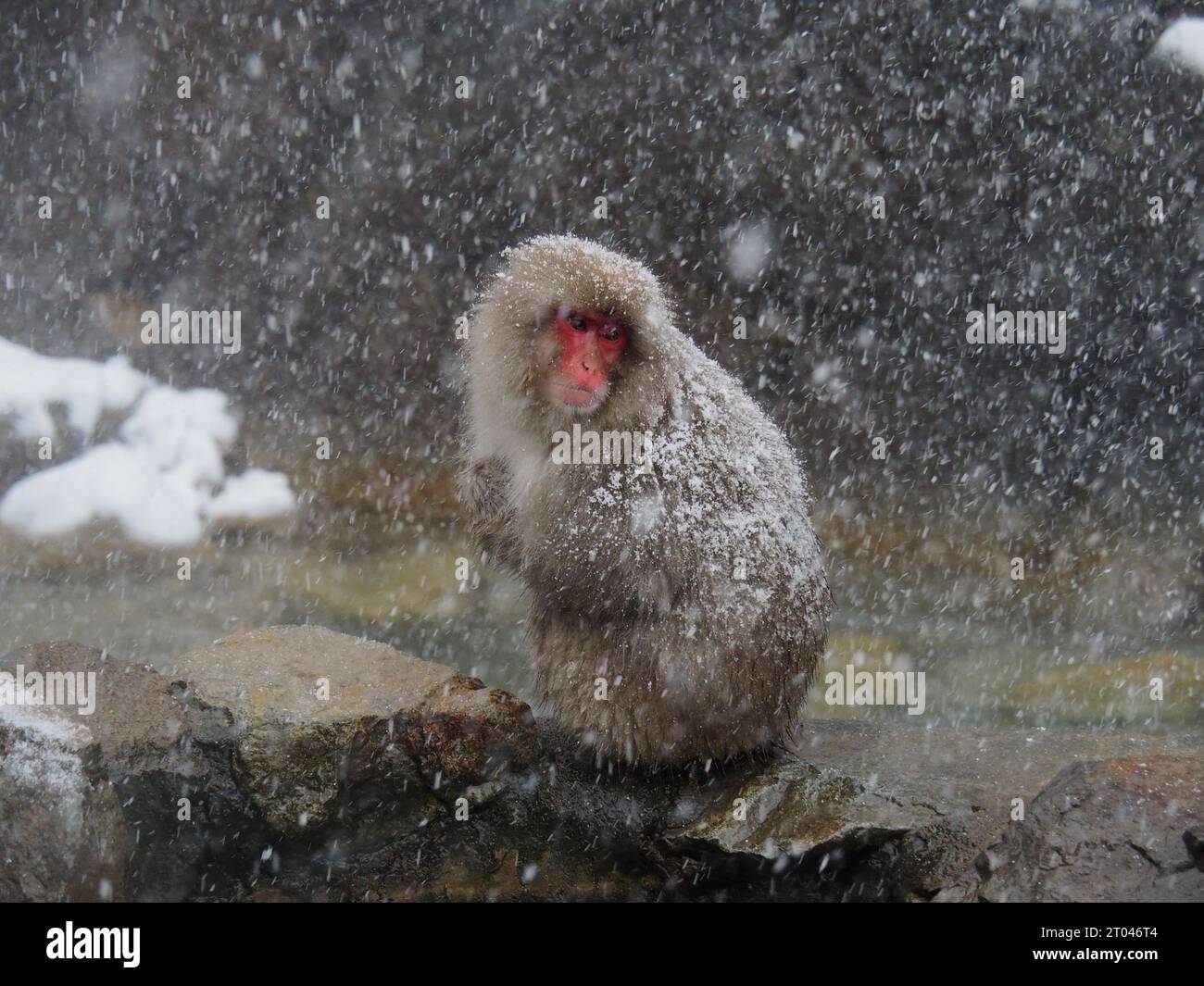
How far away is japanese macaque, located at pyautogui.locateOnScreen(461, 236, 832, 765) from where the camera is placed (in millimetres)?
3264

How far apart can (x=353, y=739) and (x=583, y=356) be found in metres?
1.42

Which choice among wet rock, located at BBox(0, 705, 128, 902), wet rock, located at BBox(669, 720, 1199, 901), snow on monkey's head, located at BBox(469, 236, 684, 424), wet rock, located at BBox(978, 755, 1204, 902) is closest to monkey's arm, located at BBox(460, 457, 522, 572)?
snow on monkey's head, located at BBox(469, 236, 684, 424)

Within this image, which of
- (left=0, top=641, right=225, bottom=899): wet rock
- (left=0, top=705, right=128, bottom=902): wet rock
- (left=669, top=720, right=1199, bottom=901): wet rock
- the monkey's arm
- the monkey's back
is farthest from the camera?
the monkey's arm

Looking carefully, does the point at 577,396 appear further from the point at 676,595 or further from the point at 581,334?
the point at 676,595

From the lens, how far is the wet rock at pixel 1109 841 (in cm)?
250

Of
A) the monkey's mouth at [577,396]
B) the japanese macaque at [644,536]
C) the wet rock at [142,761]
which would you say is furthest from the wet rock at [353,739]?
the monkey's mouth at [577,396]

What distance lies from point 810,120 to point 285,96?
298 centimetres

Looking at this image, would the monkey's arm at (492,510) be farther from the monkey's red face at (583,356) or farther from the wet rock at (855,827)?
the wet rock at (855,827)

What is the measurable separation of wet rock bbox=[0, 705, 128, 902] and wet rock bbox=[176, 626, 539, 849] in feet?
1.16

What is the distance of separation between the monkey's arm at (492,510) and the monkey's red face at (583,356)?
491mm

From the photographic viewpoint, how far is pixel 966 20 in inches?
239

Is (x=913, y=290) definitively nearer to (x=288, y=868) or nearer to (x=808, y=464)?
(x=808, y=464)

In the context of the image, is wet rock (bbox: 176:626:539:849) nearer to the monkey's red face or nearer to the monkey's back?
the monkey's back

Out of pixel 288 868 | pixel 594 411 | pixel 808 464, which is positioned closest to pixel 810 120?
pixel 808 464
